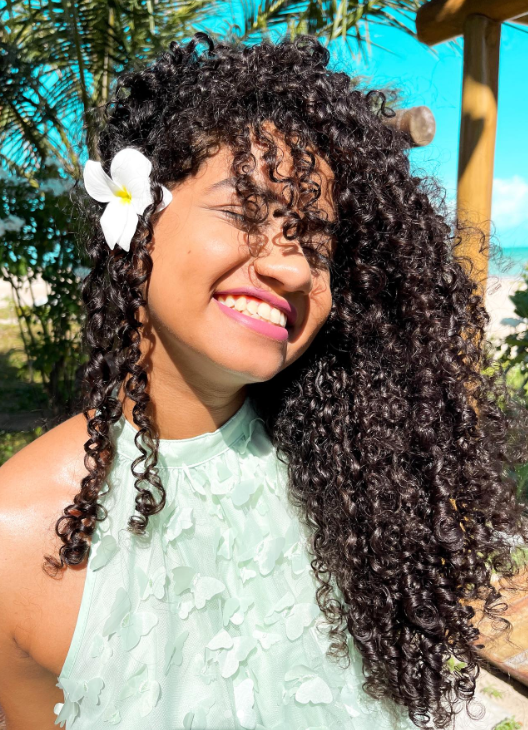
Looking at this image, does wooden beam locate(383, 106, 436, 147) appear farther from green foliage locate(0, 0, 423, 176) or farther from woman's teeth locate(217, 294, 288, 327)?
green foliage locate(0, 0, 423, 176)

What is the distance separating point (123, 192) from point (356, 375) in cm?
72

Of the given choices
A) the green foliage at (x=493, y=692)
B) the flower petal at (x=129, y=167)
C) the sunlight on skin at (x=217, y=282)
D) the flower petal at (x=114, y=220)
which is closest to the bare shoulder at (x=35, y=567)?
the sunlight on skin at (x=217, y=282)

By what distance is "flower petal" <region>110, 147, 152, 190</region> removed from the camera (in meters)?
1.27

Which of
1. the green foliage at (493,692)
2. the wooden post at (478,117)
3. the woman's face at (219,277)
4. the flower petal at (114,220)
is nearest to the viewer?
the woman's face at (219,277)

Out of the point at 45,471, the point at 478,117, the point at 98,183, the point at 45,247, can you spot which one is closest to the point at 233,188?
the point at 98,183

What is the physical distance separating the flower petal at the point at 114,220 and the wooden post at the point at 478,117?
1553 mm

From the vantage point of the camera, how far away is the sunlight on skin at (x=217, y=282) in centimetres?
118

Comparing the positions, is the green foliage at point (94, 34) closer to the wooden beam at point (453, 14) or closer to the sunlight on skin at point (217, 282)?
the wooden beam at point (453, 14)

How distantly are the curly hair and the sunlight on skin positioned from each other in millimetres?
35

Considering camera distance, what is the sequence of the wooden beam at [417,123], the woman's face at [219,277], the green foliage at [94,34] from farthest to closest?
the green foliage at [94,34] → the wooden beam at [417,123] → the woman's face at [219,277]

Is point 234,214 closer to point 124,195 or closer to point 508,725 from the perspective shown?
point 124,195

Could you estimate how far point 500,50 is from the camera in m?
2.54

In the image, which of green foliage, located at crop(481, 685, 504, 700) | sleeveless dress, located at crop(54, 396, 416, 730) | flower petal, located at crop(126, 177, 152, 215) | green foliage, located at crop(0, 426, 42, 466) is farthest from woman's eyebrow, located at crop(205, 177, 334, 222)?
green foliage, located at crop(0, 426, 42, 466)

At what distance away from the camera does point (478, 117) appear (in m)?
2.51
